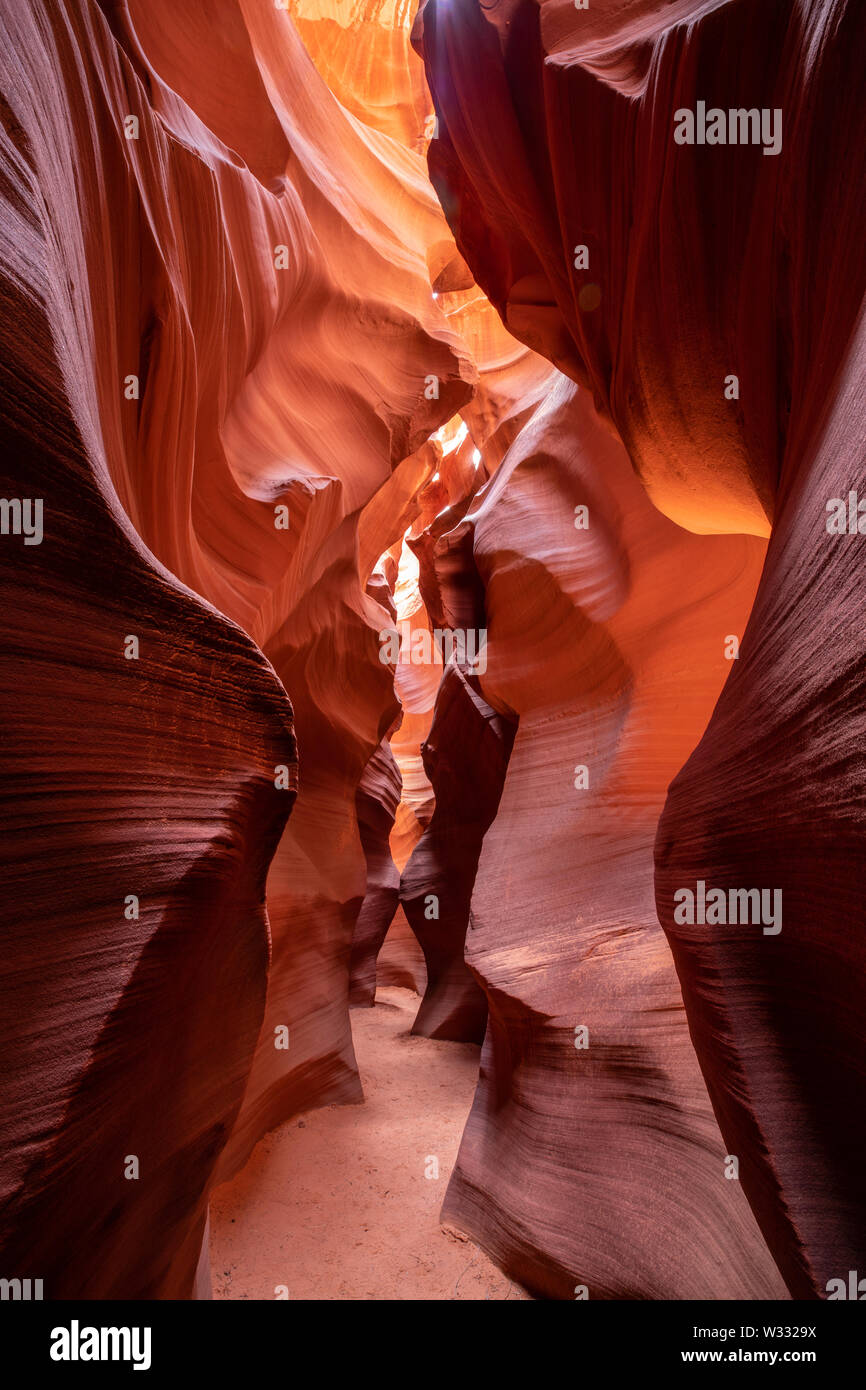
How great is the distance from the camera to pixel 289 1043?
6359 mm

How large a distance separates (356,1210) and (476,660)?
14.9ft

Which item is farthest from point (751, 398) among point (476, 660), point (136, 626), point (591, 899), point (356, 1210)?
point (356, 1210)

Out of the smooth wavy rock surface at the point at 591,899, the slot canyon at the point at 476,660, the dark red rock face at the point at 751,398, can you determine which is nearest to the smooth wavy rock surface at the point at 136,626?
the slot canyon at the point at 476,660

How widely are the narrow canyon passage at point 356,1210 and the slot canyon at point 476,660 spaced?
0.04m

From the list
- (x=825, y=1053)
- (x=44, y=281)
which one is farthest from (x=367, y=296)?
(x=825, y=1053)

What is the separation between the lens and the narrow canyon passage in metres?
4.42

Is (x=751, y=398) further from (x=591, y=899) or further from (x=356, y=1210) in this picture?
(x=356, y=1210)

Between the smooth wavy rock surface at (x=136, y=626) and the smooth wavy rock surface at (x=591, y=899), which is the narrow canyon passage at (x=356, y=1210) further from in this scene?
the smooth wavy rock surface at (x=136, y=626)

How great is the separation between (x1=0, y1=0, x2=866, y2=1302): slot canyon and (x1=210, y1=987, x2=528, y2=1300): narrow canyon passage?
0.04 meters

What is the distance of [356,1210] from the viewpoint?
527cm

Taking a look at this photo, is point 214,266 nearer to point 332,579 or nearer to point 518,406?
point 332,579

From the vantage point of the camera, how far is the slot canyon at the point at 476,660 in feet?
5.67

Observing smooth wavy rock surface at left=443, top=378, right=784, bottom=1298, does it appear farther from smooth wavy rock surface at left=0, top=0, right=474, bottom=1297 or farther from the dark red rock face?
smooth wavy rock surface at left=0, top=0, right=474, bottom=1297

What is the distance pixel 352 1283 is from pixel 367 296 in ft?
24.1
